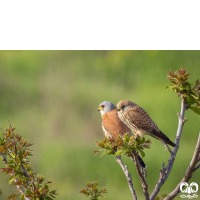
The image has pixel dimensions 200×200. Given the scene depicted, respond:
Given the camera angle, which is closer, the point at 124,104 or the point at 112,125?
the point at 124,104

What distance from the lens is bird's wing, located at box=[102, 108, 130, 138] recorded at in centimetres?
180

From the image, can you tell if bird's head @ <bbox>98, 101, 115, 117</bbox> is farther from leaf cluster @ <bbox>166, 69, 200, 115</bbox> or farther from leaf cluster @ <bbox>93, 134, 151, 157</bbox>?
leaf cluster @ <bbox>93, 134, 151, 157</bbox>

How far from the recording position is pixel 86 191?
56.2 inches

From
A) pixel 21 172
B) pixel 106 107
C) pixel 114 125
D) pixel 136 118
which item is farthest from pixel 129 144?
pixel 106 107

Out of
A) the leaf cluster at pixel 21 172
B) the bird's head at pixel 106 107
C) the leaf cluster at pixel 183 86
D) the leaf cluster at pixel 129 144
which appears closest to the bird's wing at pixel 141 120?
the leaf cluster at pixel 183 86

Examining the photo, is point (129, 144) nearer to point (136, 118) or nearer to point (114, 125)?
point (136, 118)

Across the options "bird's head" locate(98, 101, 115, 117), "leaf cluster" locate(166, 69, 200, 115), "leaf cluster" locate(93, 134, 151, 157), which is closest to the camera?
"leaf cluster" locate(93, 134, 151, 157)

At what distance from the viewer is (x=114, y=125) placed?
183 cm

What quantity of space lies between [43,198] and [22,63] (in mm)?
3135

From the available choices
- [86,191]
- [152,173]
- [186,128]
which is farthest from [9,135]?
[186,128]

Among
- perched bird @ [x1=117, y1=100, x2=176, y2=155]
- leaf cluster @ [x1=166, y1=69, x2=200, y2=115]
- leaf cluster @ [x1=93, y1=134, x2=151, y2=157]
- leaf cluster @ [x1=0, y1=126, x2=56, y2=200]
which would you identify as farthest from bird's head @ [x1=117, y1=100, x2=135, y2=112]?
leaf cluster @ [x1=0, y1=126, x2=56, y2=200]

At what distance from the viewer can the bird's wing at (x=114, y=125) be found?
1804mm

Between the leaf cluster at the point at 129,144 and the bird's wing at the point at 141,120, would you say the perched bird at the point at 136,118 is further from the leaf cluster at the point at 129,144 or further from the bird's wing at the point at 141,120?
the leaf cluster at the point at 129,144

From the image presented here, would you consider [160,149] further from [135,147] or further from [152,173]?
[135,147]
